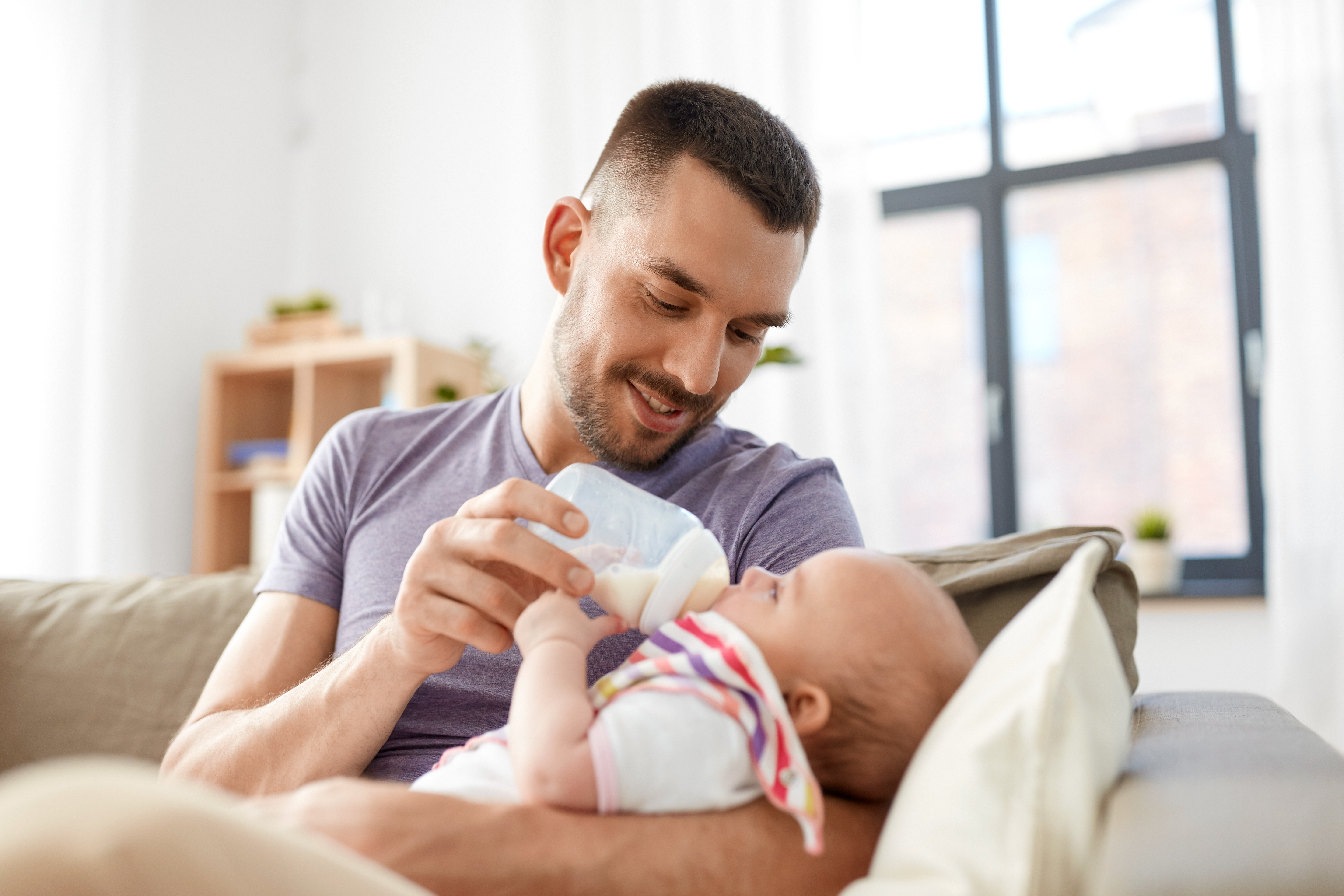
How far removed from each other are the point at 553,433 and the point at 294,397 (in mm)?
2974

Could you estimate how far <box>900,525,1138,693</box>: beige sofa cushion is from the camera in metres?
1.26

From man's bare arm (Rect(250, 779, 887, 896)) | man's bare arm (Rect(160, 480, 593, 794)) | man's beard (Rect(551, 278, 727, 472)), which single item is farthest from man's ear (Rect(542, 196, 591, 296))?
man's bare arm (Rect(250, 779, 887, 896))

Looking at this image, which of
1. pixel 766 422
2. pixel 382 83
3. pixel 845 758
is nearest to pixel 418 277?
pixel 382 83

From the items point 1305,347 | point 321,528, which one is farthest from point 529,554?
point 1305,347

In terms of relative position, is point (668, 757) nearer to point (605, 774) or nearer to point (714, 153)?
point (605, 774)

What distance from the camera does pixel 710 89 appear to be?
1426 mm

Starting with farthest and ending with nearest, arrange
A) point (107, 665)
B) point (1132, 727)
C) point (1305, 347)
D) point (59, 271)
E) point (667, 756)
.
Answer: point (59, 271) < point (1305, 347) < point (107, 665) < point (1132, 727) < point (667, 756)

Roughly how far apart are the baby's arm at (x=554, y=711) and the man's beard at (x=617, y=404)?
48cm

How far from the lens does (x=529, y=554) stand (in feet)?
2.78

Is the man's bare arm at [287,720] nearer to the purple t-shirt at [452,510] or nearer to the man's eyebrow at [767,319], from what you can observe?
the purple t-shirt at [452,510]

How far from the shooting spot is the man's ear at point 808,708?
83 cm

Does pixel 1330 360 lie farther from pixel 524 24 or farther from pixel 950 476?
pixel 524 24

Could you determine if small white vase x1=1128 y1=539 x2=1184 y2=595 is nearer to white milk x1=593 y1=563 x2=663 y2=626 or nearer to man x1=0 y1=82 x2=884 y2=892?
man x1=0 y1=82 x2=884 y2=892

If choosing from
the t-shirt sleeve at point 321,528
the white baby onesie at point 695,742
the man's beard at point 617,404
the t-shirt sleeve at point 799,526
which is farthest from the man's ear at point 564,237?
the white baby onesie at point 695,742
